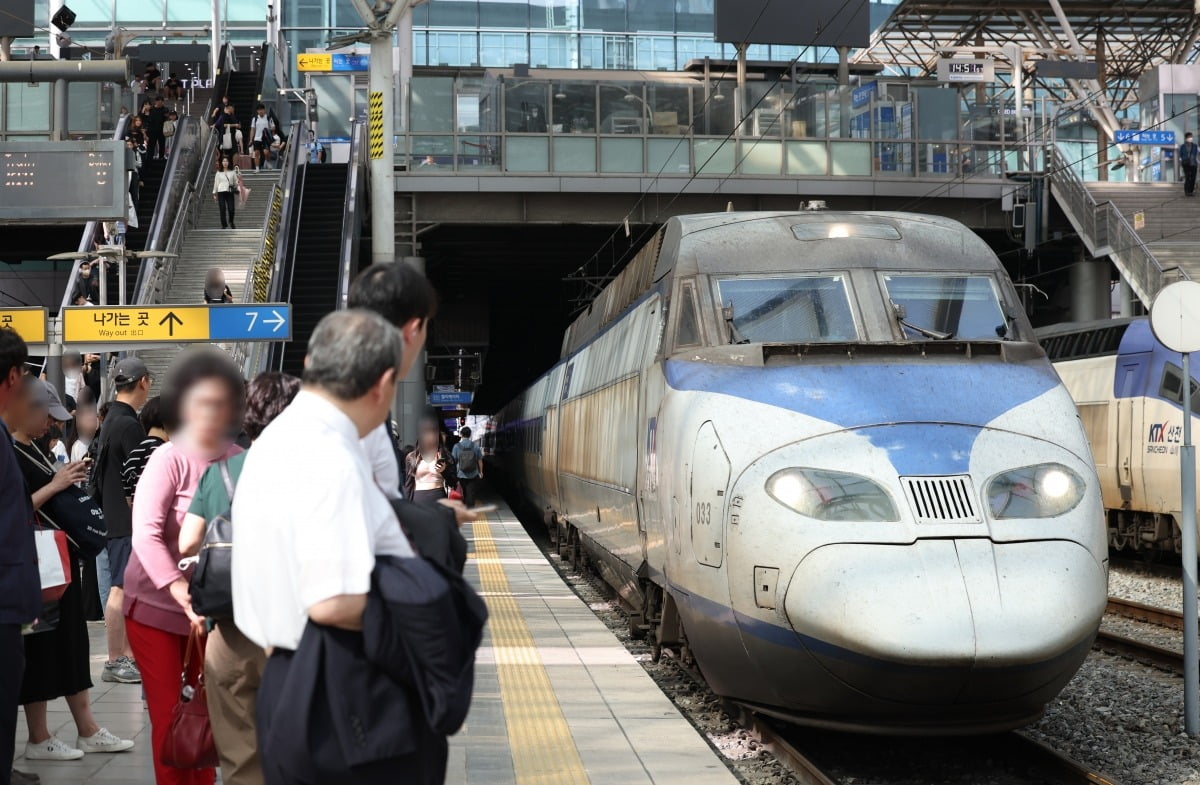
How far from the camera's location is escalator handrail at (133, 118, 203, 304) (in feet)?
73.1

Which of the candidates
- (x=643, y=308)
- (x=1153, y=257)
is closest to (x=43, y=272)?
(x=1153, y=257)

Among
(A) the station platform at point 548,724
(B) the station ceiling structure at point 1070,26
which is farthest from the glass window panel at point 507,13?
(A) the station platform at point 548,724

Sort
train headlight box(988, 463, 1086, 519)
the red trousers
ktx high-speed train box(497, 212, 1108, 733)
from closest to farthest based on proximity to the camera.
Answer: the red trousers → ktx high-speed train box(497, 212, 1108, 733) → train headlight box(988, 463, 1086, 519)

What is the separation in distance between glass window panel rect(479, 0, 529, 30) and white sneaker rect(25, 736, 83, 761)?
159 ft

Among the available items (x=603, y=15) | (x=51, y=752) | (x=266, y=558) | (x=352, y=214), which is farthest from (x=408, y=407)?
(x=603, y=15)

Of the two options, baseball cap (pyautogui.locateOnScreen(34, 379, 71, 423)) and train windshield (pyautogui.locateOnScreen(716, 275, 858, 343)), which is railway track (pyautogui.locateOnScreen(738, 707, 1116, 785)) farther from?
baseball cap (pyautogui.locateOnScreen(34, 379, 71, 423))

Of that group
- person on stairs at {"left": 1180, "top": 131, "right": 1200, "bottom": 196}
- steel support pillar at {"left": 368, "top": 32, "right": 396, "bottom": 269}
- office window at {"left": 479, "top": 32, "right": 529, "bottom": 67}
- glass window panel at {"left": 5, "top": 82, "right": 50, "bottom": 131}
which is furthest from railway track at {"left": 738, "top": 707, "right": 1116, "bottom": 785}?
office window at {"left": 479, "top": 32, "right": 529, "bottom": 67}

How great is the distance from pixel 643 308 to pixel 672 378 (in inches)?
81.2

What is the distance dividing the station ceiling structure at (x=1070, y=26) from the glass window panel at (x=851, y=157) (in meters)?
9.51

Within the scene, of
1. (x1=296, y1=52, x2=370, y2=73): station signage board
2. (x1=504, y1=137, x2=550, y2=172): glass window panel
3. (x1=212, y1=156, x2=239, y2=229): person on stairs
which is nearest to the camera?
(x1=212, y1=156, x2=239, y2=229): person on stairs

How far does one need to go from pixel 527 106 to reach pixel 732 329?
21131 mm

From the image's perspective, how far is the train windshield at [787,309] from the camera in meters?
8.32

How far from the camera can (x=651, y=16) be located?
173ft

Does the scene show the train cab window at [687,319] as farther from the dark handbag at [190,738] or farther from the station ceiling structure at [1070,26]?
the station ceiling structure at [1070,26]
